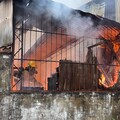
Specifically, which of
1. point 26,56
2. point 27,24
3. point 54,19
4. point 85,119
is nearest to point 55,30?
point 54,19

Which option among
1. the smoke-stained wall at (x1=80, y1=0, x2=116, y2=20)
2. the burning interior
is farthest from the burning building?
the smoke-stained wall at (x1=80, y1=0, x2=116, y2=20)

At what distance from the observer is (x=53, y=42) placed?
11.8 metres

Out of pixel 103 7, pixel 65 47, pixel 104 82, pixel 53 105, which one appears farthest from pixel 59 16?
pixel 103 7

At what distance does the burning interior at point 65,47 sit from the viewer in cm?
1005

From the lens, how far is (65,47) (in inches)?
495

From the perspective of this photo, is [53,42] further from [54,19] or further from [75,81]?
[75,81]

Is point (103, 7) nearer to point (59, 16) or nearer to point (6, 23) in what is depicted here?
point (59, 16)

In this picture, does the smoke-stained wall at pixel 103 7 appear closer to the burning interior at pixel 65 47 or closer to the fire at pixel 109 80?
the burning interior at pixel 65 47

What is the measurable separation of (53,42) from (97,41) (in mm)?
2182

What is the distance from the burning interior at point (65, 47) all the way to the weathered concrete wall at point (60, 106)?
19.9 inches

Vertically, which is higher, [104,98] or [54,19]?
[54,19]

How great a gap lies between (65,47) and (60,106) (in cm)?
356

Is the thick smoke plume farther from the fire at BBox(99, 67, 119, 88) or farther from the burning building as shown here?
the fire at BBox(99, 67, 119, 88)

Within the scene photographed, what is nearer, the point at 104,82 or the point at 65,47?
the point at 104,82
